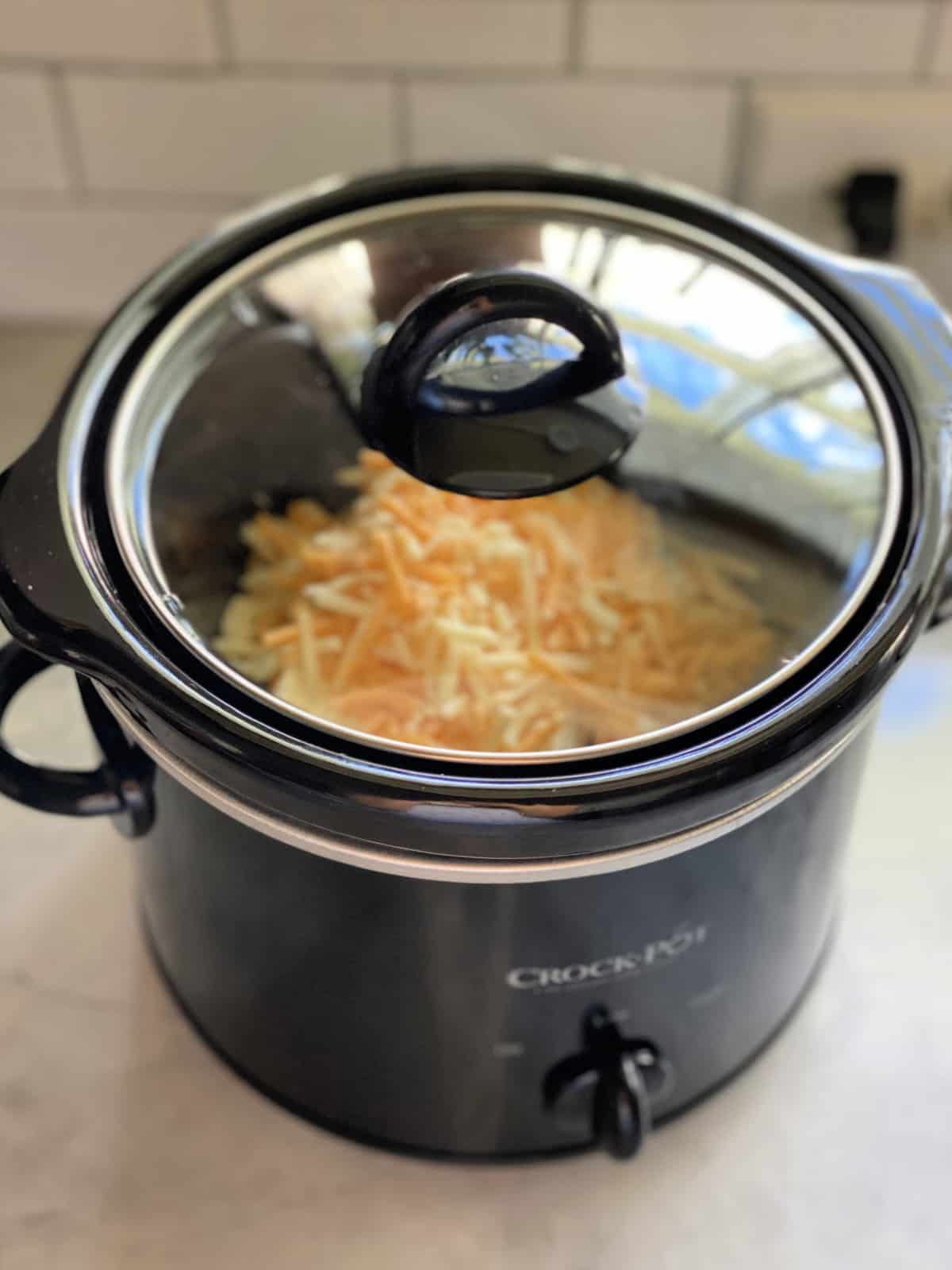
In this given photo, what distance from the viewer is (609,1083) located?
0.59 m

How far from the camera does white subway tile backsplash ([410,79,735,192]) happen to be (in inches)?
37.5

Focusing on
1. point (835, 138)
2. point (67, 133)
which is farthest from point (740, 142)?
point (67, 133)

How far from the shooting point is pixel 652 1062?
0.60 metres

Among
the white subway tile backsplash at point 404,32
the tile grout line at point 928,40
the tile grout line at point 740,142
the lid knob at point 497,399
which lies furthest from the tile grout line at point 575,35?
the lid knob at point 497,399

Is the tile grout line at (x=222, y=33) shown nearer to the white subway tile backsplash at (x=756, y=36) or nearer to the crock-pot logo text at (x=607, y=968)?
the white subway tile backsplash at (x=756, y=36)

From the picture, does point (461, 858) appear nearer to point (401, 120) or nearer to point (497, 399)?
point (497, 399)

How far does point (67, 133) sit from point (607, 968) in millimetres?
746

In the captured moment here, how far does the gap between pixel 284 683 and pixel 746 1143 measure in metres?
0.33

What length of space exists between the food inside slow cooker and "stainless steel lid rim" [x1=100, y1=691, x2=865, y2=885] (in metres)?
0.05

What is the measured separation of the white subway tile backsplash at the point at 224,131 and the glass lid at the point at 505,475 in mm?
300

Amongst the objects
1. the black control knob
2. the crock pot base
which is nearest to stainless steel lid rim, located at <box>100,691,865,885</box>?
the black control knob

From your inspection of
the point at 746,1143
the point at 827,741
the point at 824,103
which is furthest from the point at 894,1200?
the point at 824,103

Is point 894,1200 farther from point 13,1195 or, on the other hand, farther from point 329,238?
point 329,238

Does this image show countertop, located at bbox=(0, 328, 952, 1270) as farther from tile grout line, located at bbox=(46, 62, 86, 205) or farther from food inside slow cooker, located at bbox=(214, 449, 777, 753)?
tile grout line, located at bbox=(46, 62, 86, 205)
